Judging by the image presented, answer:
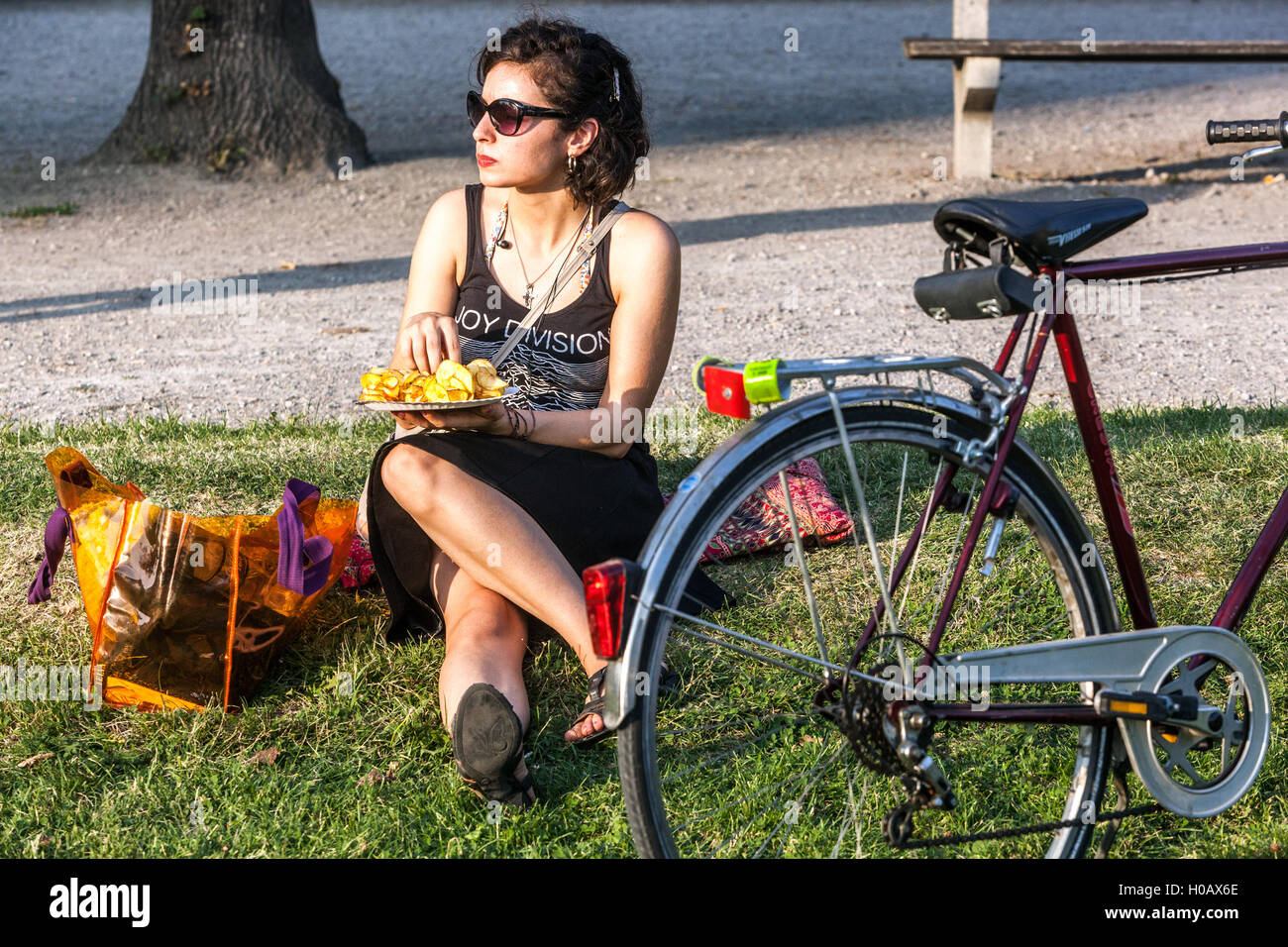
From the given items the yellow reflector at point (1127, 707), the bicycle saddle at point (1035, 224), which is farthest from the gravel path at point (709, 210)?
the yellow reflector at point (1127, 707)

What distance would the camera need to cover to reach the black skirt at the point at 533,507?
3.07 meters

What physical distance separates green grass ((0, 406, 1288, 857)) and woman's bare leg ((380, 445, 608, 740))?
0.24 m

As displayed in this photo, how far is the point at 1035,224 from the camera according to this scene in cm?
226

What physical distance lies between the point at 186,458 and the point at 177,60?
6179 mm

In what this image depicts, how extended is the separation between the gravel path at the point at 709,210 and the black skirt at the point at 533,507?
86.9 inches

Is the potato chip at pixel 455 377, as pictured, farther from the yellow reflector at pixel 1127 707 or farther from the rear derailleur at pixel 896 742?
the yellow reflector at pixel 1127 707

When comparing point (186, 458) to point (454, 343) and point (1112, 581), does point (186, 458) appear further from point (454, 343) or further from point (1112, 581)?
point (1112, 581)

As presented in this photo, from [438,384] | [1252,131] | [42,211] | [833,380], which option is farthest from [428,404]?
[42,211]

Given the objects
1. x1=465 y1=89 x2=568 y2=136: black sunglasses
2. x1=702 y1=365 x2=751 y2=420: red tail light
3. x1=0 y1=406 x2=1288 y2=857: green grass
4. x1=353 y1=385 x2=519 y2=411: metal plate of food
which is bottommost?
x1=0 y1=406 x2=1288 y2=857: green grass

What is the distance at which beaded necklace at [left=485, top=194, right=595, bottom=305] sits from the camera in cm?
328

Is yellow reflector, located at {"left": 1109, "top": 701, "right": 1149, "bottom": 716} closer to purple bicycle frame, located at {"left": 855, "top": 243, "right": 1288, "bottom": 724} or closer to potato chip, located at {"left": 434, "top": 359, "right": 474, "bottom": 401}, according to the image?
purple bicycle frame, located at {"left": 855, "top": 243, "right": 1288, "bottom": 724}

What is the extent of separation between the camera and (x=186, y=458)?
4430 millimetres

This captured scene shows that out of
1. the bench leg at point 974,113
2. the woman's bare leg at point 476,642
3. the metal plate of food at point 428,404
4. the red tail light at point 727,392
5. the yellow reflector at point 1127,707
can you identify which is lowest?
the woman's bare leg at point 476,642

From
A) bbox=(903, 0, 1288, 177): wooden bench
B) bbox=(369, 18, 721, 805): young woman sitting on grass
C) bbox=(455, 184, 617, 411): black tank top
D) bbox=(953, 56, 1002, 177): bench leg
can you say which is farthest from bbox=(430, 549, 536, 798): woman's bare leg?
bbox=(953, 56, 1002, 177): bench leg
